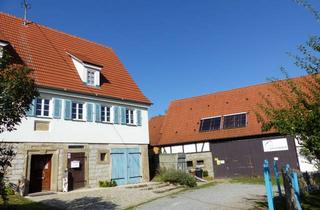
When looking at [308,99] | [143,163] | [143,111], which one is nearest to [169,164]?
[143,163]

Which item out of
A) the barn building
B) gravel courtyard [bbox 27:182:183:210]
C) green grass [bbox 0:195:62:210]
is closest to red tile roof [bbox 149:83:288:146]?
the barn building

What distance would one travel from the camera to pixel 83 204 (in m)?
12.5

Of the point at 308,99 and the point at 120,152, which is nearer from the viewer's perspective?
the point at 308,99

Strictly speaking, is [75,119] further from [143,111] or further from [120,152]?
[143,111]

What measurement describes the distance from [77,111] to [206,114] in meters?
13.0

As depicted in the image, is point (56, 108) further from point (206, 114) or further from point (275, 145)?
point (275, 145)

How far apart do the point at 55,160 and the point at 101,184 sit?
3255 mm

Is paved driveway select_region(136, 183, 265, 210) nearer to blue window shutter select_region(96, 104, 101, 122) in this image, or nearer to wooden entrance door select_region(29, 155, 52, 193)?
wooden entrance door select_region(29, 155, 52, 193)

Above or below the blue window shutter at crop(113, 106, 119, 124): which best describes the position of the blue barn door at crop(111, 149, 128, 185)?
below

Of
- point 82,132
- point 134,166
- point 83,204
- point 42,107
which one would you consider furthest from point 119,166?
point 83,204

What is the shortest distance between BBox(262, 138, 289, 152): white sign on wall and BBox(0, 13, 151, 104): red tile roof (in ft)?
30.3

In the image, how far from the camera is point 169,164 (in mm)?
23453

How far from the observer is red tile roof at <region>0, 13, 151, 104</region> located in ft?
57.4

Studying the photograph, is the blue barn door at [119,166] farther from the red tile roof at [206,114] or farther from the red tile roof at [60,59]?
the red tile roof at [206,114]
